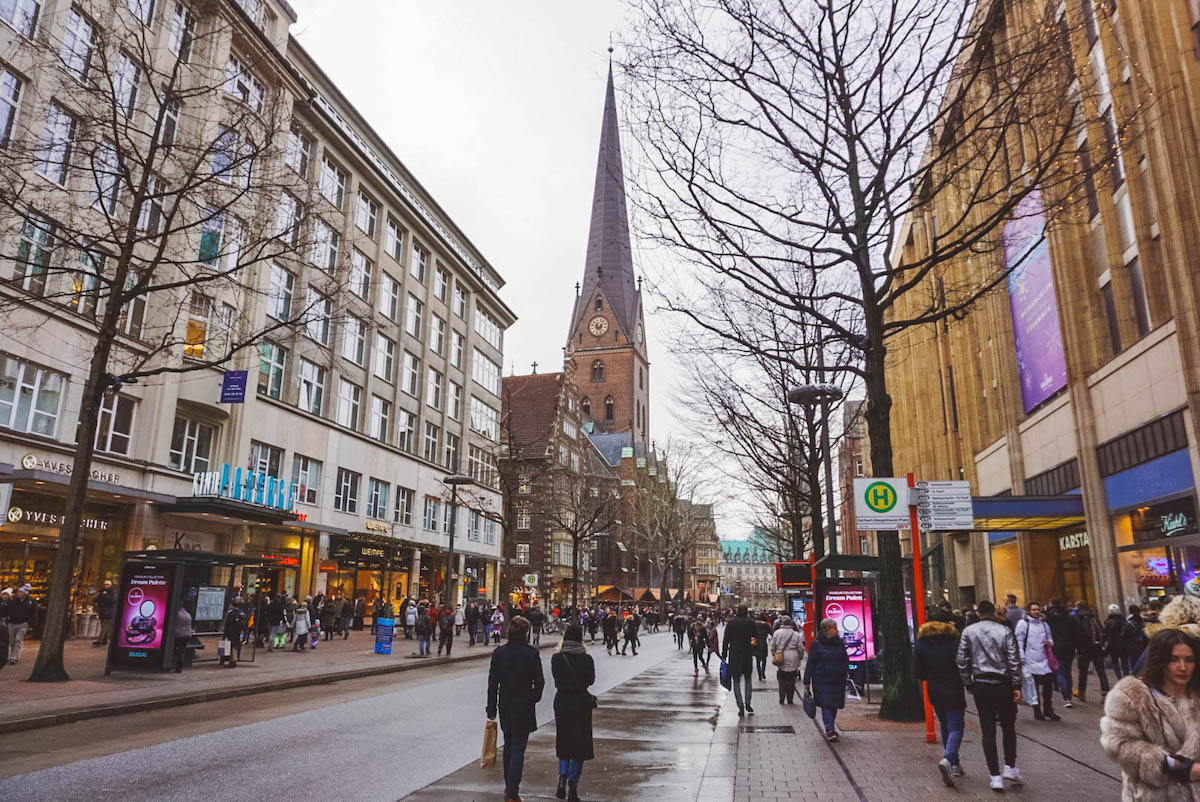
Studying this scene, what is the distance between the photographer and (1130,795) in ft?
11.7

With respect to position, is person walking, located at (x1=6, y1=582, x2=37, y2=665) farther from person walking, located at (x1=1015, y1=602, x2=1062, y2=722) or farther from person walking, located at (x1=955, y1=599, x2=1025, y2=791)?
person walking, located at (x1=1015, y1=602, x2=1062, y2=722)

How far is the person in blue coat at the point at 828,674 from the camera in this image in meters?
10.2

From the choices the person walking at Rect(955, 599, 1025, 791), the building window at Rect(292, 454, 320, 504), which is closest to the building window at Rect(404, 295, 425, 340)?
the building window at Rect(292, 454, 320, 504)

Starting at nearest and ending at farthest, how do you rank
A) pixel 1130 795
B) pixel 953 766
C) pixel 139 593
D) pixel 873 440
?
pixel 1130 795 → pixel 953 766 → pixel 873 440 → pixel 139 593

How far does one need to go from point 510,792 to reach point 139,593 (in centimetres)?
1363

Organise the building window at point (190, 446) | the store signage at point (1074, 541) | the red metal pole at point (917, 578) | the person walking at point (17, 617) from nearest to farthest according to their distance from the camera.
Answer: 1. the red metal pole at point (917, 578)
2. the person walking at point (17, 617)
3. the store signage at point (1074, 541)
4. the building window at point (190, 446)

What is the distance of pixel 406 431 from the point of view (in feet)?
144

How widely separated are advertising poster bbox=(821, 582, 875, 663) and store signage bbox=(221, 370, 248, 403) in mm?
20447

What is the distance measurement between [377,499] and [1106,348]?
3159 centimetres

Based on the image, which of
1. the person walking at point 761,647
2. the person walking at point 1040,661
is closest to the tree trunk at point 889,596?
the person walking at point 1040,661

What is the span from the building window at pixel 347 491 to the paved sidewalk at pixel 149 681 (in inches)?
438

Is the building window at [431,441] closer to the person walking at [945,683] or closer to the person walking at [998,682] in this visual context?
the person walking at [945,683]

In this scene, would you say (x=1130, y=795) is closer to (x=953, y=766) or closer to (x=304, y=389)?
(x=953, y=766)

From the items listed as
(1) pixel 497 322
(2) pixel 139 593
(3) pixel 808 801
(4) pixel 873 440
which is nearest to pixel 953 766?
(3) pixel 808 801
